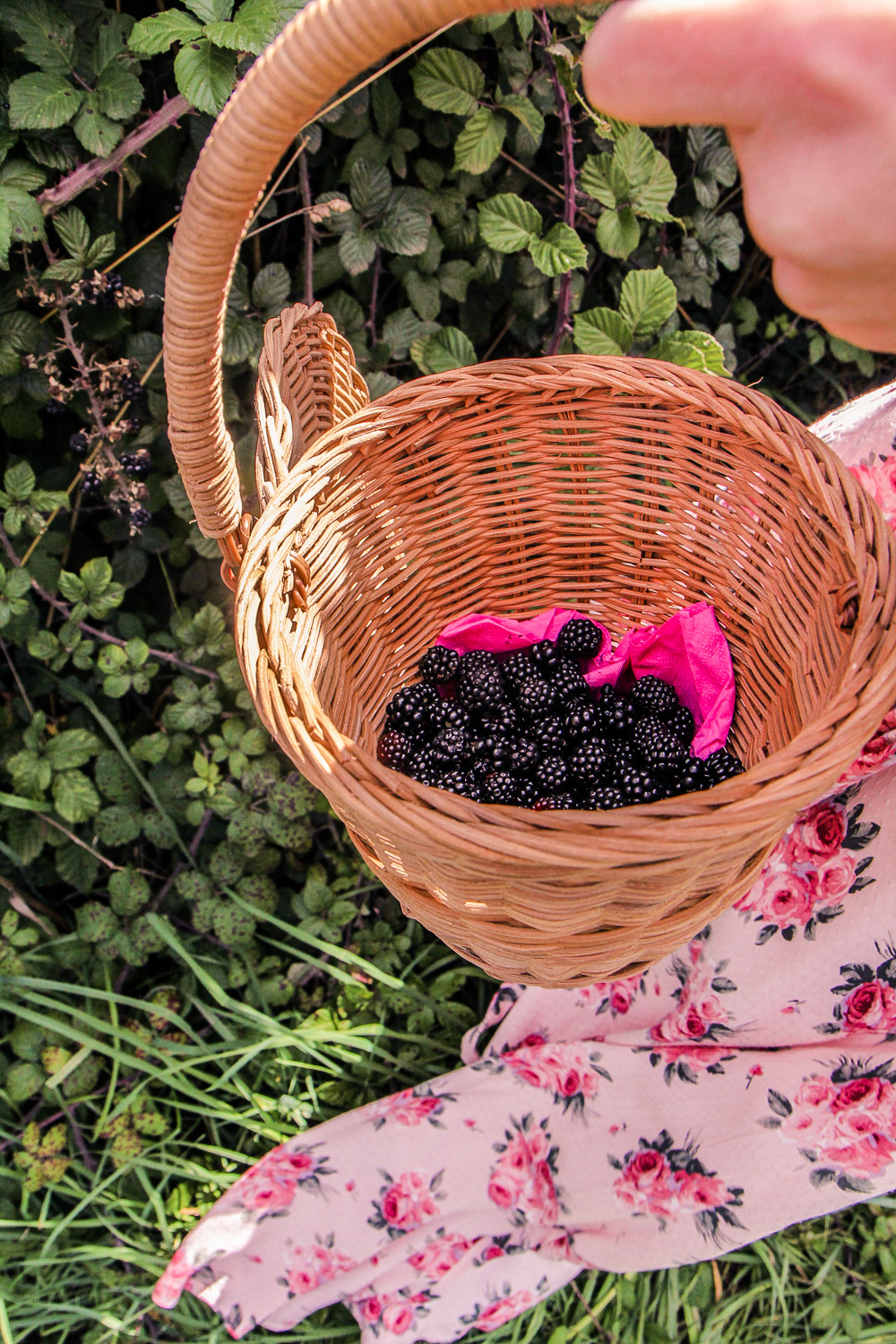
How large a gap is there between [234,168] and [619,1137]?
1.10m

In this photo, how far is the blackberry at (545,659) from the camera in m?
1.01

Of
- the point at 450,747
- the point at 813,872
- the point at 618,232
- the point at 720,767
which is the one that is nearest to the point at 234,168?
the point at 450,747

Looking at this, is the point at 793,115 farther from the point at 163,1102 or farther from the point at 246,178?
the point at 163,1102

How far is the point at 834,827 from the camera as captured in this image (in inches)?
37.8

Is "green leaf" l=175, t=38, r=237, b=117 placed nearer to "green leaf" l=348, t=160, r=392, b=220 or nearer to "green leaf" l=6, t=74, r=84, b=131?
"green leaf" l=6, t=74, r=84, b=131

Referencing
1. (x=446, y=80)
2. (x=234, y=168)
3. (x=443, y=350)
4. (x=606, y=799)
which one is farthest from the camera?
(x=443, y=350)

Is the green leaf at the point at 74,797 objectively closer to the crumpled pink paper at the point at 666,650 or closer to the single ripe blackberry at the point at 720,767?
the crumpled pink paper at the point at 666,650

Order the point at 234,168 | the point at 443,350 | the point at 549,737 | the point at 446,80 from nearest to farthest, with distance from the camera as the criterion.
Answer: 1. the point at 234,168
2. the point at 549,737
3. the point at 446,80
4. the point at 443,350

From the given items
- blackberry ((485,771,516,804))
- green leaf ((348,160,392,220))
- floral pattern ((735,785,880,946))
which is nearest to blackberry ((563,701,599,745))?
blackberry ((485,771,516,804))

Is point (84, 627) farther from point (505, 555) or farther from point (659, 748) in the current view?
point (659, 748)

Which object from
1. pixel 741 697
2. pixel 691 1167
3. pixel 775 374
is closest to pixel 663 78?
pixel 741 697

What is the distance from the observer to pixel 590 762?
0.89 metres

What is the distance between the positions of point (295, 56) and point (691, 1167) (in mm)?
1151

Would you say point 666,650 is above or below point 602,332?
below
